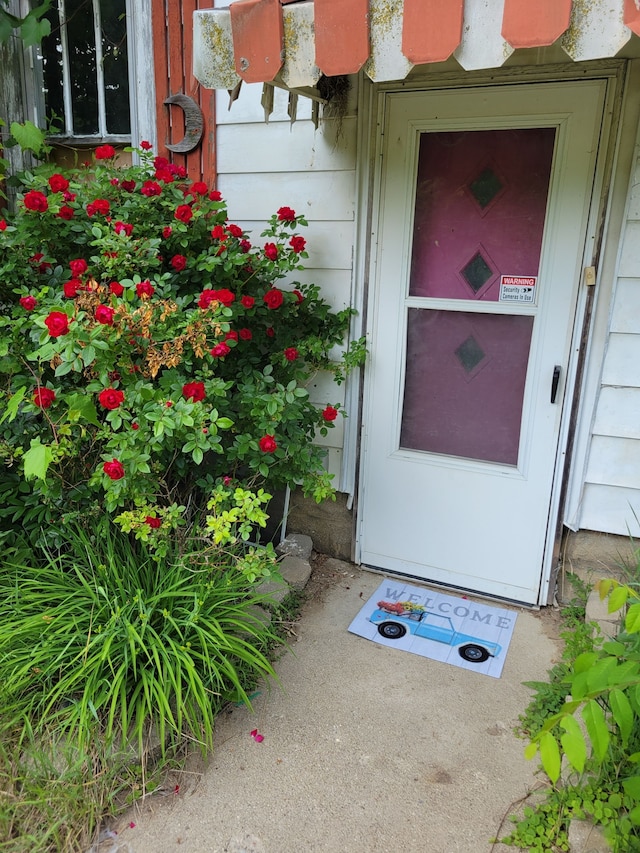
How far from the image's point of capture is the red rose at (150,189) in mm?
2404

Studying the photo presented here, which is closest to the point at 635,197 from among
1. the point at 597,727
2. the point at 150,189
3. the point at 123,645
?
the point at 150,189

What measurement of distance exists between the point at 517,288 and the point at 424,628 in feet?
5.02

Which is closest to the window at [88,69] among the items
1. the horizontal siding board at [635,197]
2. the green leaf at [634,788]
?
the horizontal siding board at [635,197]

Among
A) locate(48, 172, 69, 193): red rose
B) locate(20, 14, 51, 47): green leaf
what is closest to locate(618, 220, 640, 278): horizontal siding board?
locate(48, 172, 69, 193): red rose

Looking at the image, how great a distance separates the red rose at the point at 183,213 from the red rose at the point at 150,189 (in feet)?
0.47

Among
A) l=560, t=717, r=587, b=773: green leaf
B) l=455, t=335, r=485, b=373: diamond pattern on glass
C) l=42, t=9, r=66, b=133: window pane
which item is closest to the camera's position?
l=560, t=717, r=587, b=773: green leaf

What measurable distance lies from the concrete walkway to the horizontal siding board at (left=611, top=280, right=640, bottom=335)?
1330 mm

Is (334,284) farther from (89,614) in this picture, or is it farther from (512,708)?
(512,708)

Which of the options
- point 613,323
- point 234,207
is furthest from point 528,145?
point 234,207

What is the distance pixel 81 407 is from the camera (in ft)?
6.58

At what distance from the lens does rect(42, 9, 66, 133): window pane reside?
3279 millimetres

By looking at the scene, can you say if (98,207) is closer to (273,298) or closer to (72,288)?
(72,288)

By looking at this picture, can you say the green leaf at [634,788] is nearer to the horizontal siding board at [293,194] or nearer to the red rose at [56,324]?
the red rose at [56,324]

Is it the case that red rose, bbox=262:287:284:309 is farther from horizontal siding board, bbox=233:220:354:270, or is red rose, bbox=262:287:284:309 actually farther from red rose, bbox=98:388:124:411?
red rose, bbox=98:388:124:411
